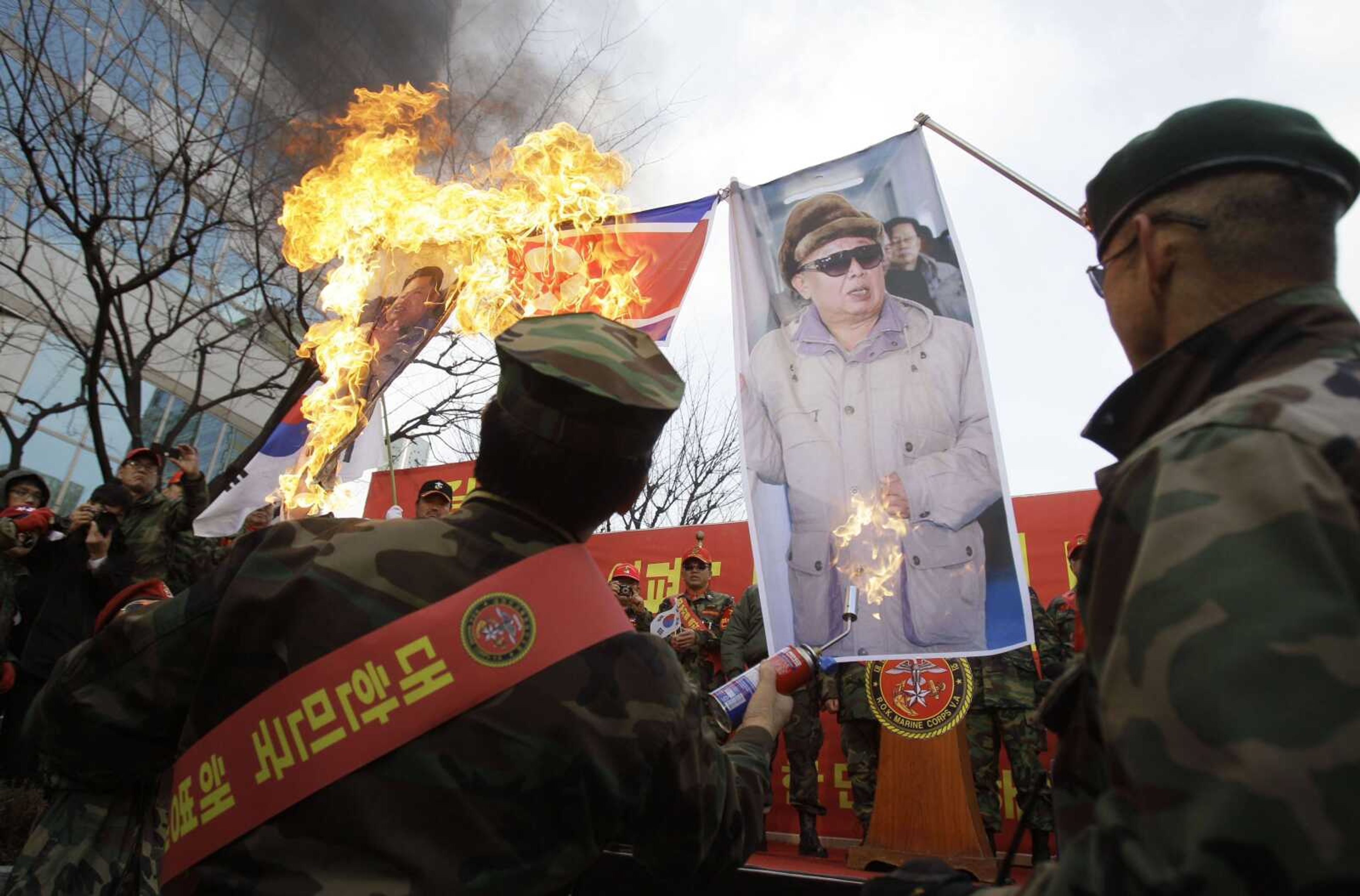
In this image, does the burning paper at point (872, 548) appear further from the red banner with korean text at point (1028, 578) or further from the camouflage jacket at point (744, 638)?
the camouflage jacket at point (744, 638)

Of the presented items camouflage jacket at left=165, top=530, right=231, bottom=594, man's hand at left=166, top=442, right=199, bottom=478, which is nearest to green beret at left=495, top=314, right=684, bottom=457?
man's hand at left=166, top=442, right=199, bottom=478

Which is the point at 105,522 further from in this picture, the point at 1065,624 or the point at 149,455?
the point at 1065,624

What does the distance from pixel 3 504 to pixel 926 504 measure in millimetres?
8283

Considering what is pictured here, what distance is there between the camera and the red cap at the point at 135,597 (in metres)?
2.17

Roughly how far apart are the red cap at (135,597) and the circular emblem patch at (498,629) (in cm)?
94

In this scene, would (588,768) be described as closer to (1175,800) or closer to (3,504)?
(1175,800)

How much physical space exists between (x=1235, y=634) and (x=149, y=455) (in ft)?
22.9

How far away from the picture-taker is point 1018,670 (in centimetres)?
674

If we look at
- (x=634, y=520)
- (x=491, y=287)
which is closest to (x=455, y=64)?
(x=491, y=287)

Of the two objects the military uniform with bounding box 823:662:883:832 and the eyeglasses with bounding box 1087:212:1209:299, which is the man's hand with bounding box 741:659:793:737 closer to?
the eyeglasses with bounding box 1087:212:1209:299

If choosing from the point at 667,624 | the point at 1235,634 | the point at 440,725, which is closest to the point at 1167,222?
the point at 1235,634

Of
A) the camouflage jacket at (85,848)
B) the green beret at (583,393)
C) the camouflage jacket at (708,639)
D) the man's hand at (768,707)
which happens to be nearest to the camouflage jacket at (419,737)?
the green beret at (583,393)

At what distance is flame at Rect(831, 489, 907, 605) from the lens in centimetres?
474

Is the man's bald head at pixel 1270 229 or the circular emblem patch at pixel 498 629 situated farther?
the circular emblem patch at pixel 498 629
